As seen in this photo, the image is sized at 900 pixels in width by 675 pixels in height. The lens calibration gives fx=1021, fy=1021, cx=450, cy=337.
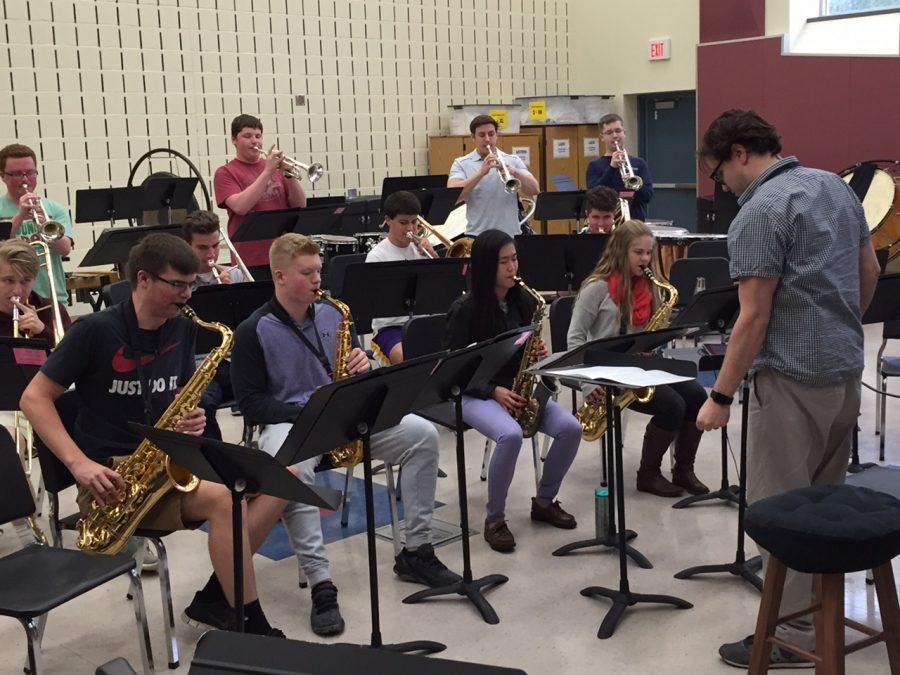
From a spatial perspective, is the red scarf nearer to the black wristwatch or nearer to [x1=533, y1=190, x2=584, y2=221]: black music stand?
the black wristwatch

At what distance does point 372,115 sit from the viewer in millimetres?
12016

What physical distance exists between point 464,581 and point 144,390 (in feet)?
4.64

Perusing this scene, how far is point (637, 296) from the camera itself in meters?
5.06

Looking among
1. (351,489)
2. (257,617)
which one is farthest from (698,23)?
(257,617)

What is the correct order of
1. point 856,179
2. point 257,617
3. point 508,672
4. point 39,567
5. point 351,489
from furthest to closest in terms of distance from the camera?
point 856,179
point 351,489
point 257,617
point 39,567
point 508,672

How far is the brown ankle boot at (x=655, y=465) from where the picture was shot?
5.03m

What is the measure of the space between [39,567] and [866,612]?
9.43 ft

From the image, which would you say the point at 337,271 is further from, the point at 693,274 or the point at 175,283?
the point at 175,283

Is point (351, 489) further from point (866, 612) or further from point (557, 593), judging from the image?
point (866, 612)

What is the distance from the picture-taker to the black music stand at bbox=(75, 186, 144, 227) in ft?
26.8

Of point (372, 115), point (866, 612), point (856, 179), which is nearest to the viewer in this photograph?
point (866, 612)

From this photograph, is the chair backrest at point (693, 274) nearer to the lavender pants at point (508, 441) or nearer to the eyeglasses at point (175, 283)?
the lavender pants at point (508, 441)

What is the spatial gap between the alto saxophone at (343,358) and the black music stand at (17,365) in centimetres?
110

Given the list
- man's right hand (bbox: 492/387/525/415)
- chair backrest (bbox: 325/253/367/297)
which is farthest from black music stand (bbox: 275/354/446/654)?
chair backrest (bbox: 325/253/367/297)
